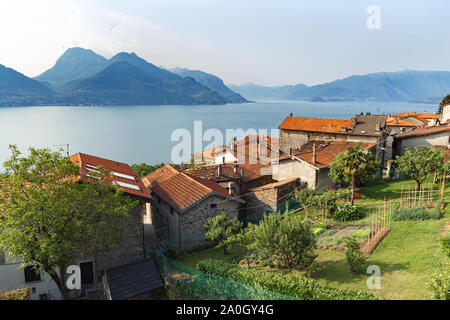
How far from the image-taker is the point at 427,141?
41938 millimetres

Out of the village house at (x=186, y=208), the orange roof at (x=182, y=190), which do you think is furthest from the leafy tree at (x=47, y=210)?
the orange roof at (x=182, y=190)

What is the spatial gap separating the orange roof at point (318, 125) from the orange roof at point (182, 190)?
1182 inches

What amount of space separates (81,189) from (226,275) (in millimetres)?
9192

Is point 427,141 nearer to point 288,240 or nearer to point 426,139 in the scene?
point 426,139

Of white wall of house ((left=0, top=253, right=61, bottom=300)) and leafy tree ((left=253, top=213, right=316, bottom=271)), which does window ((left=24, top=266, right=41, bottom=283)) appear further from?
leafy tree ((left=253, top=213, right=316, bottom=271))

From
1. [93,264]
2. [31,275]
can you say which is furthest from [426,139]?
[31,275]

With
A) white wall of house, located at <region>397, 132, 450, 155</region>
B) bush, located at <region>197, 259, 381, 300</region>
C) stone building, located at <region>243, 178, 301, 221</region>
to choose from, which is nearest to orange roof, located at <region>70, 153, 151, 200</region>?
bush, located at <region>197, 259, 381, 300</region>

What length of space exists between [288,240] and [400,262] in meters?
5.95

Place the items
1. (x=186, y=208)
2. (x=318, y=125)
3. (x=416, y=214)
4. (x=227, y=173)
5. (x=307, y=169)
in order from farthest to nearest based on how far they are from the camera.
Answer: (x=318, y=125), (x=227, y=173), (x=307, y=169), (x=186, y=208), (x=416, y=214)

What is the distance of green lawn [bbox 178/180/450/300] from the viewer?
12.7 metres

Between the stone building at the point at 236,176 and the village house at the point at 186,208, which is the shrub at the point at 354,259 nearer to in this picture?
the village house at the point at 186,208

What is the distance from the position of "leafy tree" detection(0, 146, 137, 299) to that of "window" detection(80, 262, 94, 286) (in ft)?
7.33

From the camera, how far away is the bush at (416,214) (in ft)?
64.2

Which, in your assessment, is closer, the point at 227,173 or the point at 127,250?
the point at 127,250
